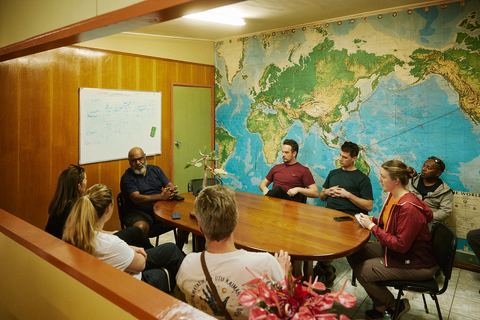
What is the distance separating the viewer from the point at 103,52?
443 centimetres

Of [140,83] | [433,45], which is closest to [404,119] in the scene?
[433,45]

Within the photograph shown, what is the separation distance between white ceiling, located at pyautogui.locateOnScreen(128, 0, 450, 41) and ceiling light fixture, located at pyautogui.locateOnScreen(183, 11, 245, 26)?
0.12 m

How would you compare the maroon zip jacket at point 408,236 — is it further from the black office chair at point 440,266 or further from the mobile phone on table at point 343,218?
the mobile phone on table at point 343,218

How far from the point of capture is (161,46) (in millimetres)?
5039

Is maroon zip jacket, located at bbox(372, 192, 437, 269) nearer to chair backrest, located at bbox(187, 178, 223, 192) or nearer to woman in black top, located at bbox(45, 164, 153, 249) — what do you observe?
woman in black top, located at bbox(45, 164, 153, 249)

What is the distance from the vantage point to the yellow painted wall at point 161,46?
4500 millimetres

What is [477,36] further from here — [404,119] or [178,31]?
[178,31]

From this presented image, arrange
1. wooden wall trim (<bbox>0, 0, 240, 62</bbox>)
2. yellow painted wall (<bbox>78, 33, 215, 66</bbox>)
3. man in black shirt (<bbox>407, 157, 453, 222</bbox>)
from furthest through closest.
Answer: yellow painted wall (<bbox>78, 33, 215, 66</bbox>), man in black shirt (<bbox>407, 157, 453, 222</bbox>), wooden wall trim (<bbox>0, 0, 240, 62</bbox>)

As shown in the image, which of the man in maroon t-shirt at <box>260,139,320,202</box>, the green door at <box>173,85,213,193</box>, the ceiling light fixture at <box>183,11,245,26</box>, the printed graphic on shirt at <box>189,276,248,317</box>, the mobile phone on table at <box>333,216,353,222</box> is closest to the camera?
the printed graphic on shirt at <box>189,276,248,317</box>

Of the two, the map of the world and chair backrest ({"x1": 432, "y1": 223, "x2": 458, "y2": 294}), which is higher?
the map of the world

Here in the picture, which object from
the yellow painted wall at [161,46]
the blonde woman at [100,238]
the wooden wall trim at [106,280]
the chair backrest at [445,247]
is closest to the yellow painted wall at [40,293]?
the wooden wall trim at [106,280]

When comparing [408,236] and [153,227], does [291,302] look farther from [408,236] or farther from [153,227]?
[153,227]

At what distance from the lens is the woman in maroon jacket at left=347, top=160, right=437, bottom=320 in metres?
Answer: 2.34

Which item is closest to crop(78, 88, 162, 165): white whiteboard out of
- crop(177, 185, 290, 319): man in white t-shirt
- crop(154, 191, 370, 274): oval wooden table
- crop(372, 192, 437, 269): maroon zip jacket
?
crop(154, 191, 370, 274): oval wooden table
